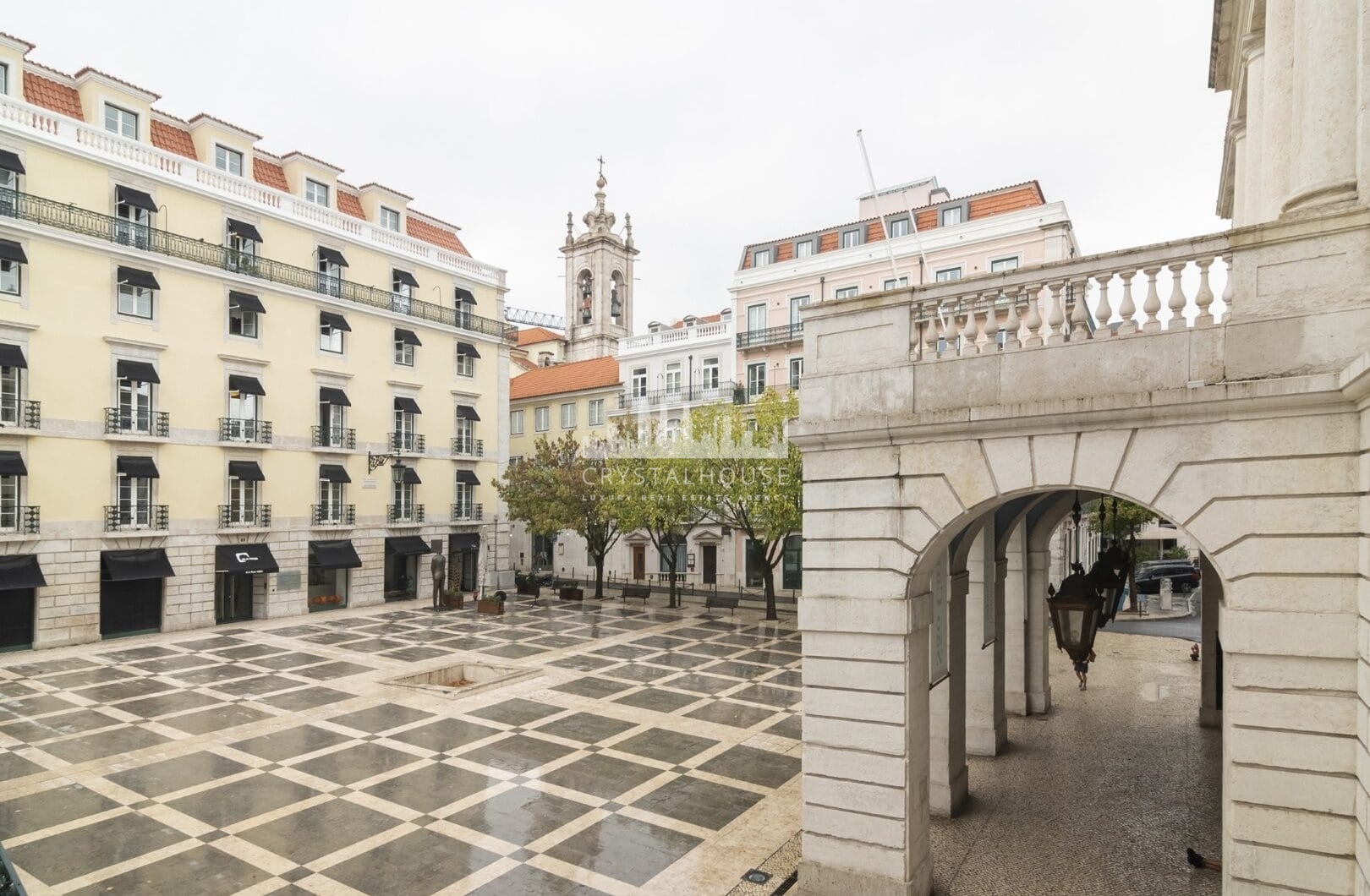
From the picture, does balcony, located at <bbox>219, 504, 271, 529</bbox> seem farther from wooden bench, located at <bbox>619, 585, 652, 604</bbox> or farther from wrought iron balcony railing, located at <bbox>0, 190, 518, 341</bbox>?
wooden bench, located at <bbox>619, 585, 652, 604</bbox>

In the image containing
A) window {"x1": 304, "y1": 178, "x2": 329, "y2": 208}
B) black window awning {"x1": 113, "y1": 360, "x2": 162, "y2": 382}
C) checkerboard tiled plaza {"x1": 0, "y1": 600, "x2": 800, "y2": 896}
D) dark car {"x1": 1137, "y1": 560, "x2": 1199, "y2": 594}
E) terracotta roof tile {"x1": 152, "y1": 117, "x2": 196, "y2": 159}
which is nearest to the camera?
checkerboard tiled plaza {"x1": 0, "y1": 600, "x2": 800, "y2": 896}

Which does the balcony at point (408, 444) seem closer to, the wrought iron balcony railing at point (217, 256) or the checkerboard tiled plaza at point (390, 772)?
the wrought iron balcony railing at point (217, 256)

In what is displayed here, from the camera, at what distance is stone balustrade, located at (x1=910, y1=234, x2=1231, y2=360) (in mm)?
7309

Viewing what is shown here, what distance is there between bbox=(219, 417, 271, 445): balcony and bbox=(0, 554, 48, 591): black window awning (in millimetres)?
7187

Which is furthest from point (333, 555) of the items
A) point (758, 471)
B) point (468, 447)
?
point (758, 471)

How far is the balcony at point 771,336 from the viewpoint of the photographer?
38375 millimetres

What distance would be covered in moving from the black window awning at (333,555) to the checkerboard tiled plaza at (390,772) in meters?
8.79

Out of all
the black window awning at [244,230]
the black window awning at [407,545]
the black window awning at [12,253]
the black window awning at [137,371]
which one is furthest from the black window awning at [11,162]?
the black window awning at [407,545]

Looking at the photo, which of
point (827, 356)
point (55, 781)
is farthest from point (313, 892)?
point (827, 356)

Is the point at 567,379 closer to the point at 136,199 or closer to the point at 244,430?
the point at 244,430

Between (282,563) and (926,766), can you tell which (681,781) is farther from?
(282,563)

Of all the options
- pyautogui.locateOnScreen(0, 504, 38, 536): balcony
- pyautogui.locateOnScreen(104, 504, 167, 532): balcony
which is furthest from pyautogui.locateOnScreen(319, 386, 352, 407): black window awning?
pyautogui.locateOnScreen(0, 504, 38, 536): balcony

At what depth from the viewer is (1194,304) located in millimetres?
7348

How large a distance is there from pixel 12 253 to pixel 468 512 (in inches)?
808
